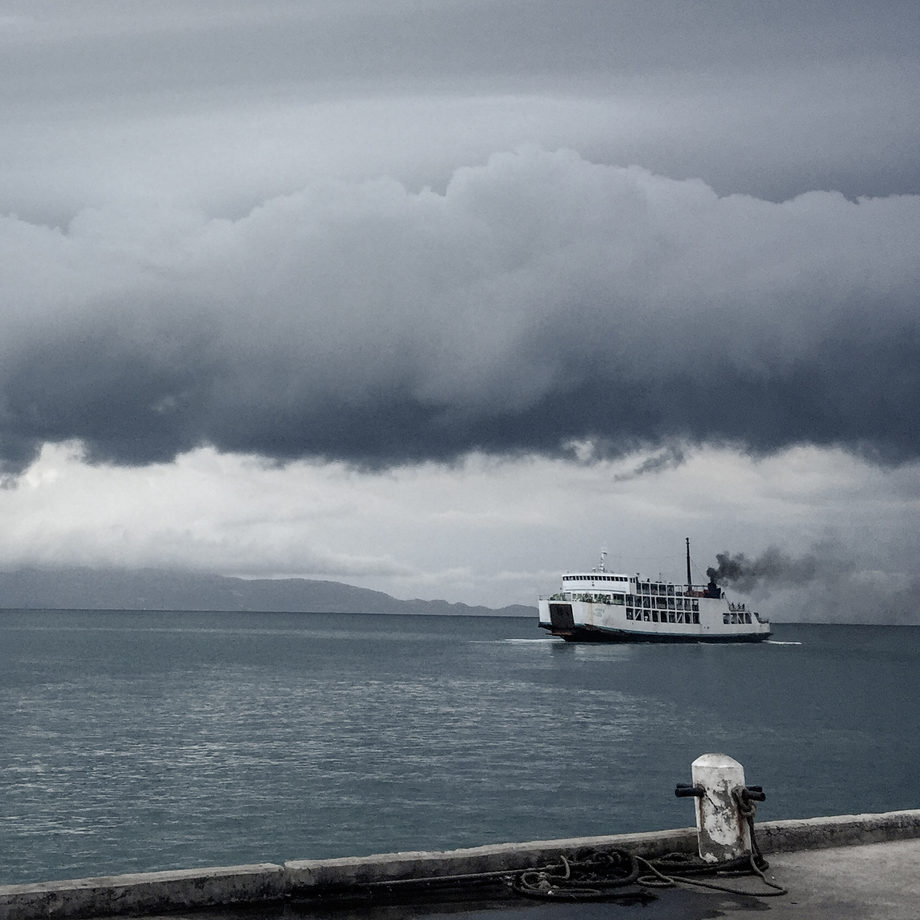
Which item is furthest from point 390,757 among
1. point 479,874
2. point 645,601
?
point 645,601

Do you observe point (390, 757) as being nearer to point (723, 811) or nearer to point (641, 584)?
point (723, 811)

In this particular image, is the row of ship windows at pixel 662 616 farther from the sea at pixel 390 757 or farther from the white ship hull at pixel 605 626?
the sea at pixel 390 757

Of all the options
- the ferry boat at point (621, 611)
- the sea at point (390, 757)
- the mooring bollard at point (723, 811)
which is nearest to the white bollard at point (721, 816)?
the mooring bollard at point (723, 811)

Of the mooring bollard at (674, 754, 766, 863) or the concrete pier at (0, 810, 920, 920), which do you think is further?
the mooring bollard at (674, 754, 766, 863)

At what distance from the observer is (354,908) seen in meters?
8.02

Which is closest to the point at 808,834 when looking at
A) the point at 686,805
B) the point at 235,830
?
the point at 235,830

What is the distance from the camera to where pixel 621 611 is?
391ft

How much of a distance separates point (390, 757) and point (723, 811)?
101 ft

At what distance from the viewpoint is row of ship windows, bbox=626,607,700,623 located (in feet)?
396

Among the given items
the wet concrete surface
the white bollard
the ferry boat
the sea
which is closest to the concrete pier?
the wet concrete surface

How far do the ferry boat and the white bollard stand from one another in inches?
4352

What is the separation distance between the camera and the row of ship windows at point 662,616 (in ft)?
396

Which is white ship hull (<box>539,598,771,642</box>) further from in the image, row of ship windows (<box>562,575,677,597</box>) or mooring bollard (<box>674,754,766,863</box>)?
mooring bollard (<box>674,754,766,863</box>)

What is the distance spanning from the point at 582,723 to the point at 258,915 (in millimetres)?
45309
